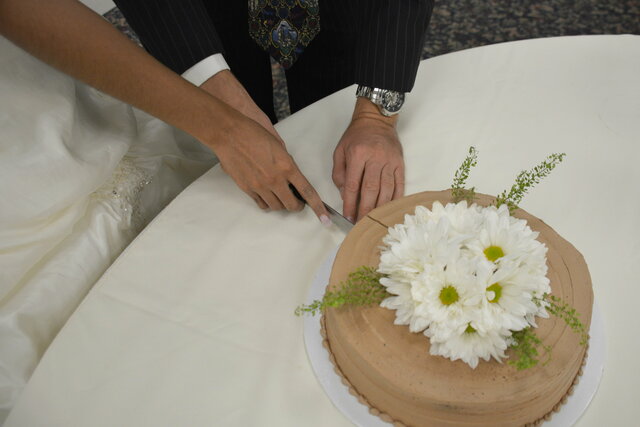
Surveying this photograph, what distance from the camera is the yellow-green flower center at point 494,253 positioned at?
69cm

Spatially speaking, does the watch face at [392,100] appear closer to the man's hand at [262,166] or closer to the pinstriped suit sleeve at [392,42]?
the pinstriped suit sleeve at [392,42]

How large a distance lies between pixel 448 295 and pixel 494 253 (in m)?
0.08

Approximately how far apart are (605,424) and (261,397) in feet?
1.68

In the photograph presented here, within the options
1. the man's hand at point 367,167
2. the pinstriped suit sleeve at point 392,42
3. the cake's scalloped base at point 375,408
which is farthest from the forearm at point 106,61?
the cake's scalloped base at point 375,408

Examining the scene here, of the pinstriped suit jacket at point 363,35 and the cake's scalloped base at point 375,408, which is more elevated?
the pinstriped suit jacket at point 363,35

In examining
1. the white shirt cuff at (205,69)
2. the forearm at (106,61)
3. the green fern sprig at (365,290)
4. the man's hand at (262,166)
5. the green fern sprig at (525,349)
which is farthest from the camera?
the white shirt cuff at (205,69)

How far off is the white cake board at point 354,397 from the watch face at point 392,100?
48 centimetres

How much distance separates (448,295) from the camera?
2.19ft

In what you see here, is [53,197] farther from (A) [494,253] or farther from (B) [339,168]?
(A) [494,253]

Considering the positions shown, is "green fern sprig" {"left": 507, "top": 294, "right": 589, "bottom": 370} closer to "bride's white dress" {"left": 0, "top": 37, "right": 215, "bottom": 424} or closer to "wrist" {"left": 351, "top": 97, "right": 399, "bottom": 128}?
"wrist" {"left": 351, "top": 97, "right": 399, "bottom": 128}

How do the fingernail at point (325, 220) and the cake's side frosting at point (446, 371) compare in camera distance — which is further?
the fingernail at point (325, 220)

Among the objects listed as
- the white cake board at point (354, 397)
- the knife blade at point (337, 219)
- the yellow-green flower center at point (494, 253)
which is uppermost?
the yellow-green flower center at point (494, 253)

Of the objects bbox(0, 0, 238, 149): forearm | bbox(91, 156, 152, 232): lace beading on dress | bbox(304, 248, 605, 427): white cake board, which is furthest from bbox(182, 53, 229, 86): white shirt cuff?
bbox(304, 248, 605, 427): white cake board

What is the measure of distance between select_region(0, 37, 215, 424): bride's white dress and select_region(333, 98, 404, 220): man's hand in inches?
17.4
